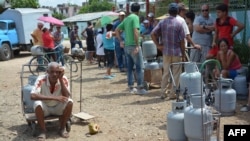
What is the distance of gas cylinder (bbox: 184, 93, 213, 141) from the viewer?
4.44 metres

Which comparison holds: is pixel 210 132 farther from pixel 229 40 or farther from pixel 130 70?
pixel 130 70

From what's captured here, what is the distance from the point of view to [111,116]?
22.0ft

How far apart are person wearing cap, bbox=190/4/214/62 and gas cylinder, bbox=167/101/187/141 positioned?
11.8 ft

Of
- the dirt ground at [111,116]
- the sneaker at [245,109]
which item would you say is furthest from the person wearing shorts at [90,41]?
the sneaker at [245,109]

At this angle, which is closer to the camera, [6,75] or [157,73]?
[157,73]

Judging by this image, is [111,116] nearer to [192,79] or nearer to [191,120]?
[192,79]

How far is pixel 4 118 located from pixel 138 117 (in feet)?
7.91

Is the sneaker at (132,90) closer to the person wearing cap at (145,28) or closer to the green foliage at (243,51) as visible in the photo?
the green foliage at (243,51)

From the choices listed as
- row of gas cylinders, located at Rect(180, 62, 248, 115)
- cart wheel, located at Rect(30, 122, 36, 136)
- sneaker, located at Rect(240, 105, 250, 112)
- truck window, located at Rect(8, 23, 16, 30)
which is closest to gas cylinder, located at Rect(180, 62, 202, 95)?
row of gas cylinders, located at Rect(180, 62, 248, 115)

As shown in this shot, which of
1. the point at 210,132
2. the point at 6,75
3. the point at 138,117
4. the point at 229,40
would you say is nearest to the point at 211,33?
the point at 229,40

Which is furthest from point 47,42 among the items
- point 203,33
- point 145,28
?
point 203,33

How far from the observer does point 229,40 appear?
291 inches

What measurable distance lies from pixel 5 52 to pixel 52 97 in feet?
47.6

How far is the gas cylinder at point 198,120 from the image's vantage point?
444 centimetres
